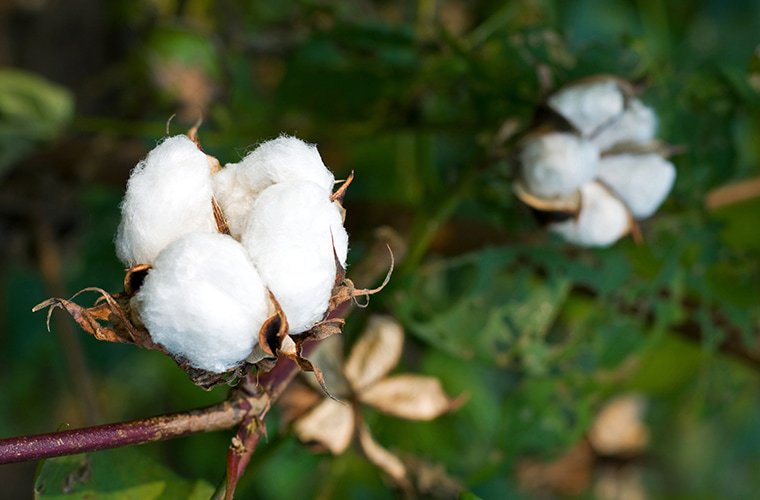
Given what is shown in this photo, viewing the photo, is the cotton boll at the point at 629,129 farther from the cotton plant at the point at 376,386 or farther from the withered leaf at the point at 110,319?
the withered leaf at the point at 110,319

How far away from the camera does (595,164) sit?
0.81 metres

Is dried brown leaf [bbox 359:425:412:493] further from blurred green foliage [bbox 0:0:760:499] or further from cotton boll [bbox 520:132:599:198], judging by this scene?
cotton boll [bbox 520:132:599:198]

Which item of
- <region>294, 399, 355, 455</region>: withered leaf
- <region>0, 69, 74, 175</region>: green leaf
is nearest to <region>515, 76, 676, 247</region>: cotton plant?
<region>294, 399, 355, 455</region>: withered leaf

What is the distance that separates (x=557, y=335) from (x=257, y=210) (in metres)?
0.82

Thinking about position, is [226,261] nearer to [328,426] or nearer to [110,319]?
[110,319]

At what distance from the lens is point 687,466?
208 centimetres

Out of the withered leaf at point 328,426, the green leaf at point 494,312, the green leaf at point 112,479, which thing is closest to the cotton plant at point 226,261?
the green leaf at point 112,479

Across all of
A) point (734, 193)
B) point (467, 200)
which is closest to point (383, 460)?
point (467, 200)

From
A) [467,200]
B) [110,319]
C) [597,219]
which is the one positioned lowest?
[467,200]

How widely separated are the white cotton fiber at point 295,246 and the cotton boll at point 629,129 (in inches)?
15.0

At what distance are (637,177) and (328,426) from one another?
370mm

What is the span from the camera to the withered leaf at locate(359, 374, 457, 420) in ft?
2.95

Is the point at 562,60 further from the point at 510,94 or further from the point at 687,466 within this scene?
the point at 687,466

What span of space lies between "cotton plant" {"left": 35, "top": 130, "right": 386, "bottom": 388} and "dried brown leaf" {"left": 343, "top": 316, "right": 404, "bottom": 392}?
0.35 metres
